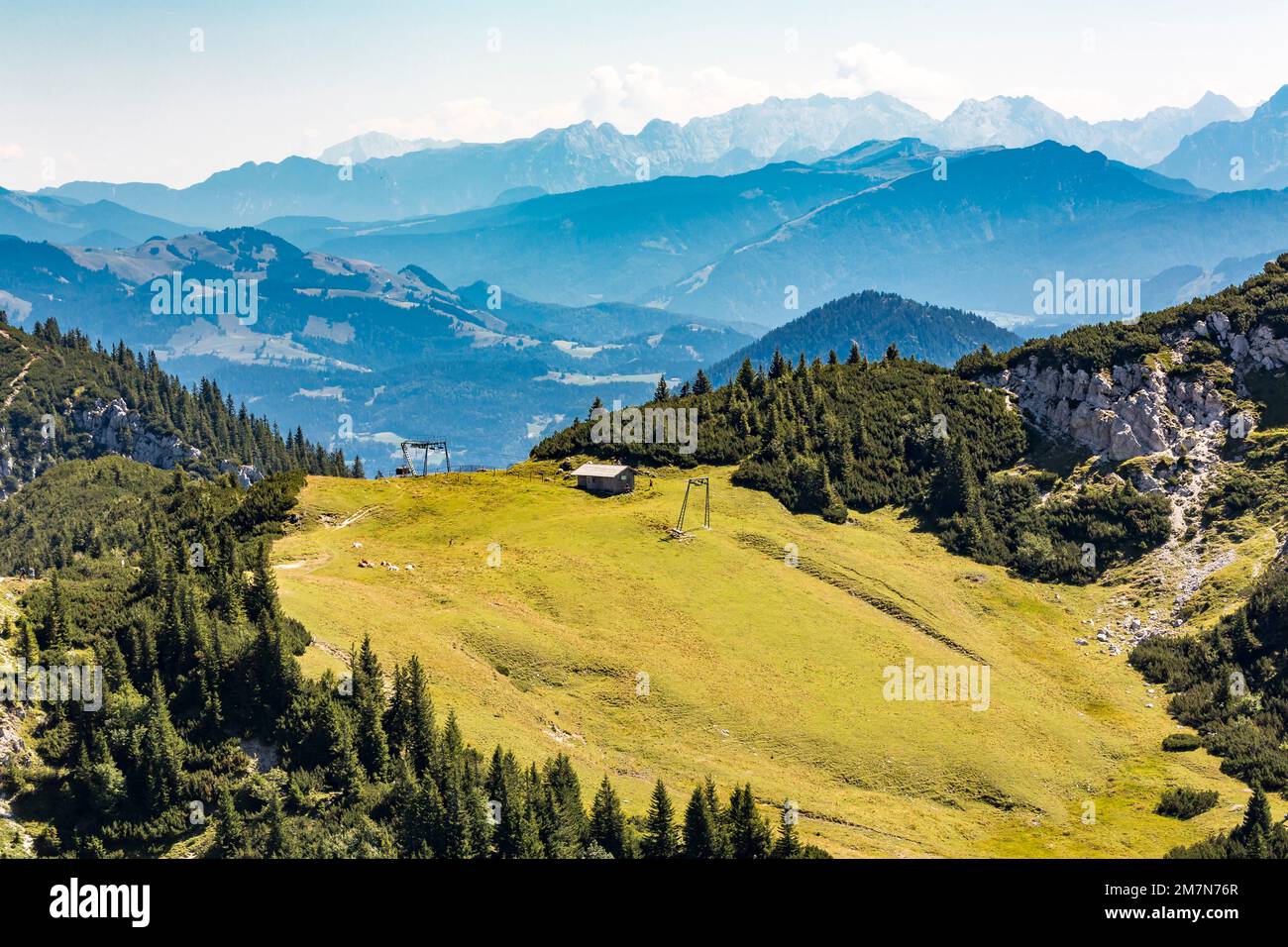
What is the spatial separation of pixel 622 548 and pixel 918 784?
43528 mm

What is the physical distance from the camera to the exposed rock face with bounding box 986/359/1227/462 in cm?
14162

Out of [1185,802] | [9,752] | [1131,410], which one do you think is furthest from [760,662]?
[1131,410]

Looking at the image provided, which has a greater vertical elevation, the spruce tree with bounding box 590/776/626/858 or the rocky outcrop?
the rocky outcrop

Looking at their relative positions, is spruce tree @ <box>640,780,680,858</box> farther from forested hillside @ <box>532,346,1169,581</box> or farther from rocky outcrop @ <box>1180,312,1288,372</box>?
rocky outcrop @ <box>1180,312,1288,372</box>

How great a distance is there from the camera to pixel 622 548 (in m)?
116

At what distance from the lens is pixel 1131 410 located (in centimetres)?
14262

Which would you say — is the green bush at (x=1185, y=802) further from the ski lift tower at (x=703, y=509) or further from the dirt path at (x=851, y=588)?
the ski lift tower at (x=703, y=509)

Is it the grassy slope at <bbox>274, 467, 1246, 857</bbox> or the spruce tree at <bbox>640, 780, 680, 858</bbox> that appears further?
the grassy slope at <bbox>274, 467, 1246, 857</bbox>

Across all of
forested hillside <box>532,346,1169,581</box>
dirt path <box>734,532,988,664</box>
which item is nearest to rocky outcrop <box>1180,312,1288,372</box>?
forested hillside <box>532,346,1169,581</box>

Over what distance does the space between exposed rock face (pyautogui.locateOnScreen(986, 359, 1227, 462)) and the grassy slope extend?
25.9 m

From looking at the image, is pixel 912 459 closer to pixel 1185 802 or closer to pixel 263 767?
pixel 1185 802

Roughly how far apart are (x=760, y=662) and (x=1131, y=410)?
7343 centimetres
